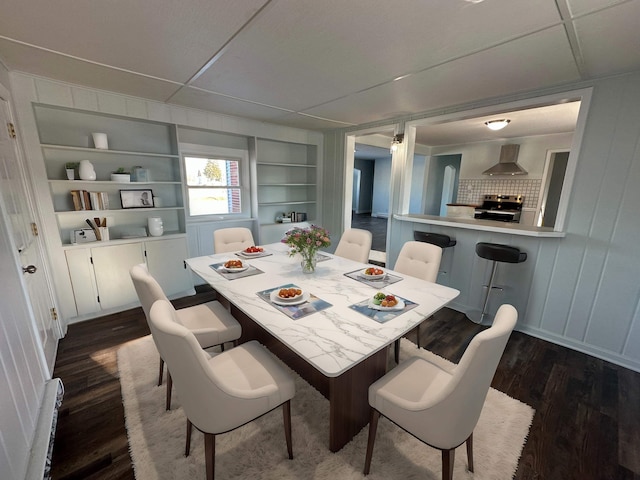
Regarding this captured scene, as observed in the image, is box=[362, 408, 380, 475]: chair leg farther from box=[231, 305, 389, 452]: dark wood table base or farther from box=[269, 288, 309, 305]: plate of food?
box=[269, 288, 309, 305]: plate of food

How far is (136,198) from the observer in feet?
10.1

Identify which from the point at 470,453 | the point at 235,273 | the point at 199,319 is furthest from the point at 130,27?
the point at 470,453

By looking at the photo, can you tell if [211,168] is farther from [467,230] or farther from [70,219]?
[467,230]

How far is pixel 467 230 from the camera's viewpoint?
3041 mm

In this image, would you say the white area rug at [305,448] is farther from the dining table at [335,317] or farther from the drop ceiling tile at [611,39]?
the drop ceiling tile at [611,39]

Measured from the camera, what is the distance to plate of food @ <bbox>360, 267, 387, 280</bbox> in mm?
1927

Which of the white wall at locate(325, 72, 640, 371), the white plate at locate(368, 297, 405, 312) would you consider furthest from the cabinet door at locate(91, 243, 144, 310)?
the white wall at locate(325, 72, 640, 371)

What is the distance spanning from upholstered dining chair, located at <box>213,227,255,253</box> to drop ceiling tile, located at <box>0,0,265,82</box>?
1.54 metres

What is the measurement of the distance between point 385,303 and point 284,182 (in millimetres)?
3559

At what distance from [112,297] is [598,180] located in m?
4.84

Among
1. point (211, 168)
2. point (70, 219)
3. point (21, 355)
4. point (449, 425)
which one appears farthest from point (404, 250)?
point (70, 219)

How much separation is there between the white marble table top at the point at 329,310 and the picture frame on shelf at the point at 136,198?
4.63 feet

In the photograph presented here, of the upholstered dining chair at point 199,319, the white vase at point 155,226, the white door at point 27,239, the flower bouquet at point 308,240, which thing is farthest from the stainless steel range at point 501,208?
the white door at point 27,239

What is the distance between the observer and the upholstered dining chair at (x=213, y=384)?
1.00m
